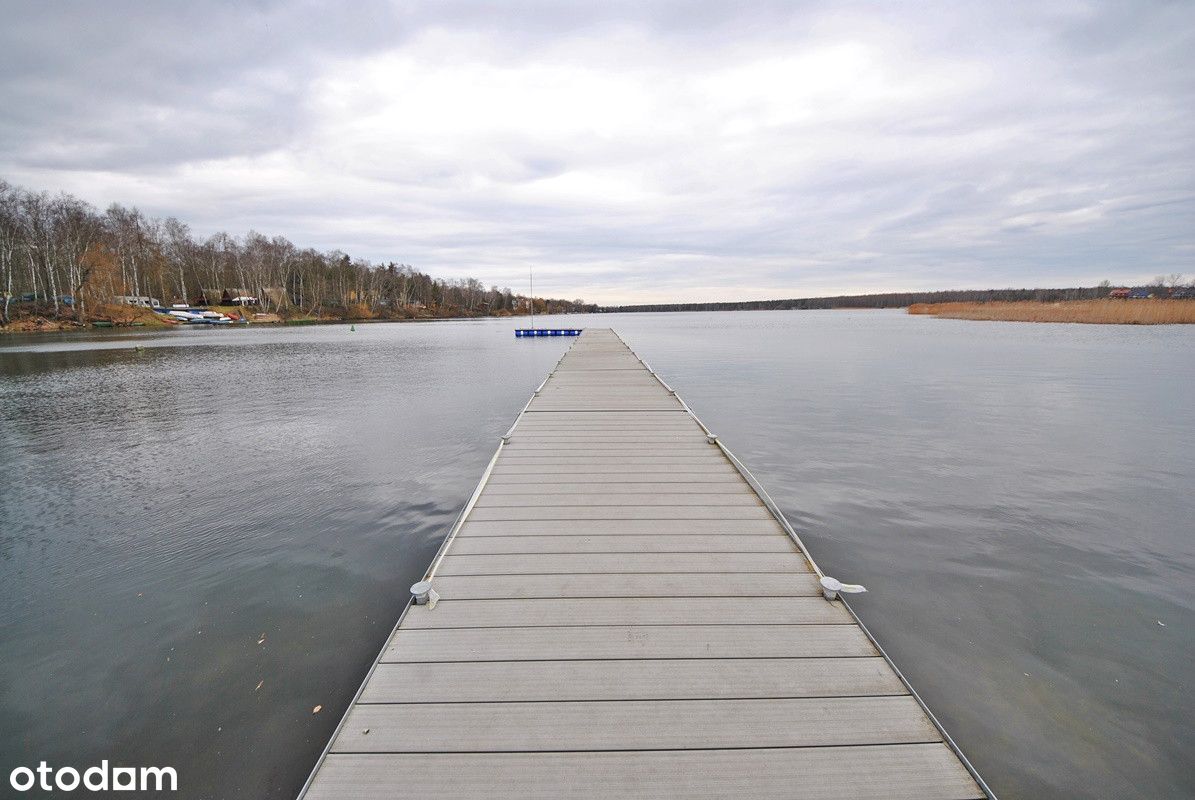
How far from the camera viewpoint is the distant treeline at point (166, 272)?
140 feet

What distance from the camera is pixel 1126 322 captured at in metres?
42.7

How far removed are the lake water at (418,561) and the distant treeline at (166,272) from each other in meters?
46.6

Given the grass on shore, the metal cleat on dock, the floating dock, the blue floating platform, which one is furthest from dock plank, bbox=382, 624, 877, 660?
the grass on shore

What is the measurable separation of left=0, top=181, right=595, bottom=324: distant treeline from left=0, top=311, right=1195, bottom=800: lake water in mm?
46641

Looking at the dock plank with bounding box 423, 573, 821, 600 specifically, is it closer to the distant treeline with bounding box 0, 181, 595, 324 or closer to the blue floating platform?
the blue floating platform

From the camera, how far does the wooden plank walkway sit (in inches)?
76.9

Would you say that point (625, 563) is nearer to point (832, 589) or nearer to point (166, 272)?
point (832, 589)

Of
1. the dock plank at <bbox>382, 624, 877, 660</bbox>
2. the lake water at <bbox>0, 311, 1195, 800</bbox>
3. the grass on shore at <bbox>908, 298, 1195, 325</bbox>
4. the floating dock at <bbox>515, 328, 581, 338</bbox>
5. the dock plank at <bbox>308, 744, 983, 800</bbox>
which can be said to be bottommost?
the lake water at <bbox>0, 311, 1195, 800</bbox>

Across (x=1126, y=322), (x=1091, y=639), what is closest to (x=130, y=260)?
(x=1091, y=639)

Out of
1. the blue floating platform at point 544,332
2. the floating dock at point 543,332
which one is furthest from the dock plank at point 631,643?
the blue floating platform at point 544,332

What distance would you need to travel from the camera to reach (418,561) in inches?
191

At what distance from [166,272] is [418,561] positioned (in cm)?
8041

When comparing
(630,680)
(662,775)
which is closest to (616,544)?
(630,680)

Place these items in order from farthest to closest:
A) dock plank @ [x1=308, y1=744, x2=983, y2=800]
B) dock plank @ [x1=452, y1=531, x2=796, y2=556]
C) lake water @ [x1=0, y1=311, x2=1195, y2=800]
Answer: dock plank @ [x1=452, y1=531, x2=796, y2=556]
lake water @ [x1=0, y1=311, x2=1195, y2=800]
dock plank @ [x1=308, y1=744, x2=983, y2=800]
